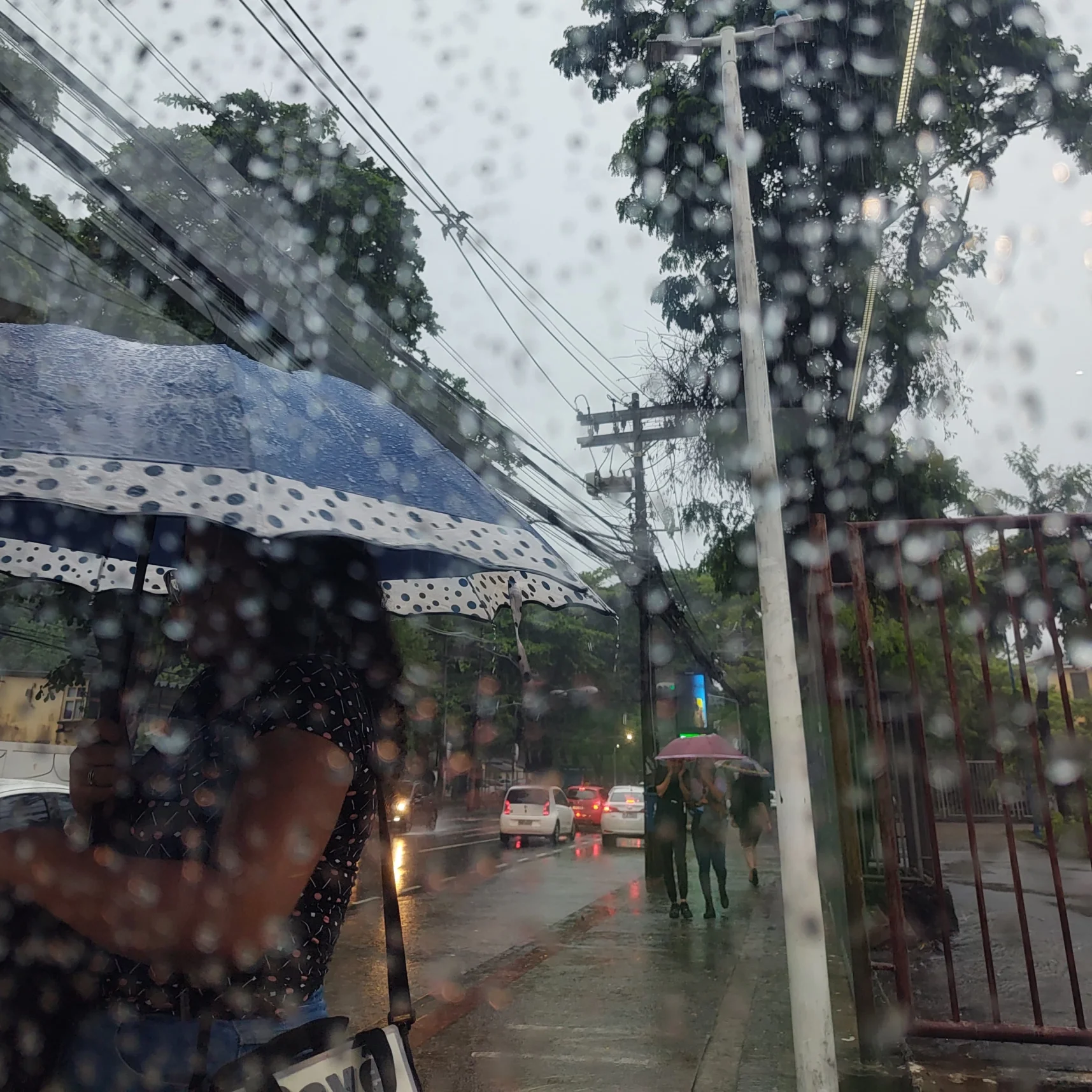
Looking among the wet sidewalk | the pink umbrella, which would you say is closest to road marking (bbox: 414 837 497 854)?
the pink umbrella

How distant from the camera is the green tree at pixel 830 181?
9.44 metres

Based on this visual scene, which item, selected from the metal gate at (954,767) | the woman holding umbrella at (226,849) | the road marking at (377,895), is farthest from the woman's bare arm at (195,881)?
the road marking at (377,895)

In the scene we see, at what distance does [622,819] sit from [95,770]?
2286 centimetres

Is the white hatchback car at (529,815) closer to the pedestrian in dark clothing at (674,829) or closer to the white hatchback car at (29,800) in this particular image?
the pedestrian in dark clothing at (674,829)

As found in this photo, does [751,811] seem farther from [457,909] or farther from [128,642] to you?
[128,642]

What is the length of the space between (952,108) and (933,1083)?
932cm

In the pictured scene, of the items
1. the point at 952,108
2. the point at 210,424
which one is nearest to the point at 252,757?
the point at 210,424

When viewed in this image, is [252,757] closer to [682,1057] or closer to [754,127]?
[682,1057]

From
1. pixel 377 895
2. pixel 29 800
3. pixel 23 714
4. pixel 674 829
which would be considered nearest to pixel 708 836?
pixel 674 829

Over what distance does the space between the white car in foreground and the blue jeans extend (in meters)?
22.6

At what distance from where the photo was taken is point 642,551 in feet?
50.9

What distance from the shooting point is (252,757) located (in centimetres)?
138

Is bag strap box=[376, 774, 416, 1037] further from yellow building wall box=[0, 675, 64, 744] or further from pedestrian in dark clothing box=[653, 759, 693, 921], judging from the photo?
yellow building wall box=[0, 675, 64, 744]

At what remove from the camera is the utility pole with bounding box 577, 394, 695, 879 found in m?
14.0
